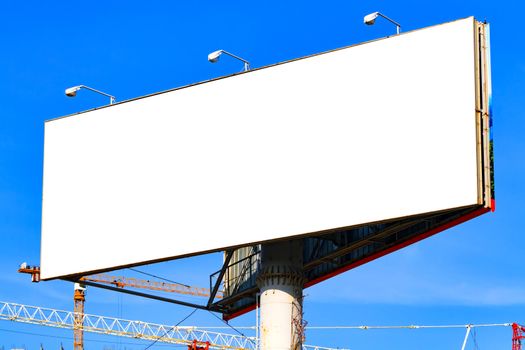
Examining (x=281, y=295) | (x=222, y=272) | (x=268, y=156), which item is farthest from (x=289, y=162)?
(x=222, y=272)

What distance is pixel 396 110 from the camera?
5566 cm

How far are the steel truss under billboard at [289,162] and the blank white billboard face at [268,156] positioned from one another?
0.19 feet

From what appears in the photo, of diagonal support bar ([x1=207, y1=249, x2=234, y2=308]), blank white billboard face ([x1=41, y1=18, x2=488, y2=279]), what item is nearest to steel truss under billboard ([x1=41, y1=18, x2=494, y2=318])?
blank white billboard face ([x1=41, y1=18, x2=488, y2=279])

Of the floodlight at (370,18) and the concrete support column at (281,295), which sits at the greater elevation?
the floodlight at (370,18)

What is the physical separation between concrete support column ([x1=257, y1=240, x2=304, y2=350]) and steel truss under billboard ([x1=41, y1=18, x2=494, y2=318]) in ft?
5.95

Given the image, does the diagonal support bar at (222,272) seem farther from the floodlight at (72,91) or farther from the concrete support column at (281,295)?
the floodlight at (72,91)

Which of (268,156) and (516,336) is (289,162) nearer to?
(268,156)

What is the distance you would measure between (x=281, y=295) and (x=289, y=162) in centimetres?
635

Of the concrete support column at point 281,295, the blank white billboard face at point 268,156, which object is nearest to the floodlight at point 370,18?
the blank white billboard face at point 268,156

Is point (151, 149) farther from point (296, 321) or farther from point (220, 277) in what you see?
point (296, 321)

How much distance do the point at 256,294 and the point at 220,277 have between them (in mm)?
2343

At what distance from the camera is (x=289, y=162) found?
58.6 metres

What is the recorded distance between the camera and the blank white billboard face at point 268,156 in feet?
179

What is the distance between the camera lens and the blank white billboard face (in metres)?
54.6
